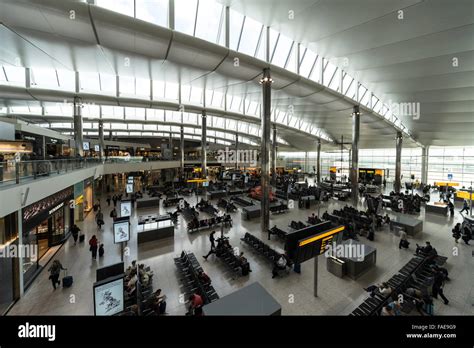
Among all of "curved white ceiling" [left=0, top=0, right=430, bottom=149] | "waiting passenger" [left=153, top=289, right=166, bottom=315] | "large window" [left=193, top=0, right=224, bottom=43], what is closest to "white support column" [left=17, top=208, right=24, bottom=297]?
"waiting passenger" [left=153, top=289, right=166, bottom=315]

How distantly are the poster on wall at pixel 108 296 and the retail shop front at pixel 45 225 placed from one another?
15.7ft

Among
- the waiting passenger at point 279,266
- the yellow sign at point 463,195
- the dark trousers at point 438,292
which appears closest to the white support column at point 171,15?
the waiting passenger at point 279,266

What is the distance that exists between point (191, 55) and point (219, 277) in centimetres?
972

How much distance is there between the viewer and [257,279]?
6680 mm

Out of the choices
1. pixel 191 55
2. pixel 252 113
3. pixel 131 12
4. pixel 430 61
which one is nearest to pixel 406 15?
pixel 430 61

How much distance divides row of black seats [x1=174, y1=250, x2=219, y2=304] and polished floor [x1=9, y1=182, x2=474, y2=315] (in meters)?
0.30

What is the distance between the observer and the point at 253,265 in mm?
7621

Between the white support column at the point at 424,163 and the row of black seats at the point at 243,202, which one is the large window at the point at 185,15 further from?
the white support column at the point at 424,163

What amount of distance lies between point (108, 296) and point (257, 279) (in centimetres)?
451

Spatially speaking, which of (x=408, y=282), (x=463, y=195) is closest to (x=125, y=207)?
(x=408, y=282)

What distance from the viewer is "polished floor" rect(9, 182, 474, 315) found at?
5.45m

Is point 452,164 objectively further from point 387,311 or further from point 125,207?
point 125,207
